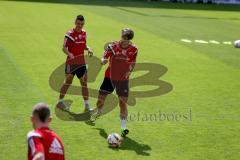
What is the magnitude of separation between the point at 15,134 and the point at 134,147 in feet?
8.60

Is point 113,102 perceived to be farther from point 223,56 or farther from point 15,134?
point 223,56

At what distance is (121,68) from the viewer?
33.6 feet

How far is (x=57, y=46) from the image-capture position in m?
21.3

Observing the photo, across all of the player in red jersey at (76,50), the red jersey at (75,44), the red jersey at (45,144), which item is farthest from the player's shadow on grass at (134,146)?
the red jersey at (45,144)

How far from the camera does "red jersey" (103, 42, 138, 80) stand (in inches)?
388

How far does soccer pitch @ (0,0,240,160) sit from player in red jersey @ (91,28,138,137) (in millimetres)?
769

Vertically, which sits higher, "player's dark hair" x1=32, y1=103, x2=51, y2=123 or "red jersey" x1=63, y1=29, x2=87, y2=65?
"player's dark hair" x1=32, y1=103, x2=51, y2=123

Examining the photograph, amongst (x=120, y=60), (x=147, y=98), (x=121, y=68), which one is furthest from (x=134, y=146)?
(x=147, y=98)

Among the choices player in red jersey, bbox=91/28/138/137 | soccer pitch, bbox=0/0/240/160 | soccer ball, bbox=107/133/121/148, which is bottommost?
soccer pitch, bbox=0/0/240/160

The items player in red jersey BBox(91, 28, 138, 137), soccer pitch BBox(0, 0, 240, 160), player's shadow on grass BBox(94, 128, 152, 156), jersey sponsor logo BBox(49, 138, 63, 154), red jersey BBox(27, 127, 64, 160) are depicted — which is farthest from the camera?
player in red jersey BBox(91, 28, 138, 137)

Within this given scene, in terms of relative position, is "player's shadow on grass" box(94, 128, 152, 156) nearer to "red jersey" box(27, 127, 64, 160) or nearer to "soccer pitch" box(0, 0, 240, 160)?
"soccer pitch" box(0, 0, 240, 160)

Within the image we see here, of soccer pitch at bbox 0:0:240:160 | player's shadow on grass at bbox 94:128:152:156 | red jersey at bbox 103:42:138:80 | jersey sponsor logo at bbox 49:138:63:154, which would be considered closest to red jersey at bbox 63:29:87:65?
red jersey at bbox 103:42:138:80

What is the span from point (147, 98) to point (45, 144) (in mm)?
8526

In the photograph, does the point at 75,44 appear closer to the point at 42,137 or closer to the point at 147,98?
the point at 147,98
